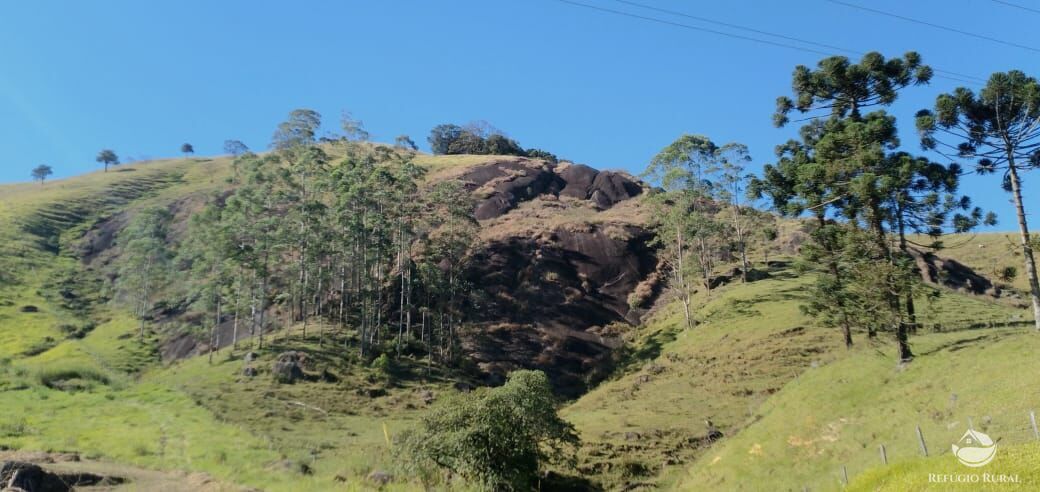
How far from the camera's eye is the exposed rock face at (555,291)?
252 ft

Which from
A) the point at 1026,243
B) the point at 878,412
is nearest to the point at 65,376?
the point at 878,412

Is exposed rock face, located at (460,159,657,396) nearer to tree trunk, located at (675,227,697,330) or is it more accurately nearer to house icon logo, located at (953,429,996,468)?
tree trunk, located at (675,227,697,330)

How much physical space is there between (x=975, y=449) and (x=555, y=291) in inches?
2759

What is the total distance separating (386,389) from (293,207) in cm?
3892

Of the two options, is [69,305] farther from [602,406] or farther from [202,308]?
[602,406]

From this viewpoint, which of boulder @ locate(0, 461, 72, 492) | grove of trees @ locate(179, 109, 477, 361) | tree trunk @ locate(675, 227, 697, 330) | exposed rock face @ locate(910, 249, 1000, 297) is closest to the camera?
boulder @ locate(0, 461, 72, 492)

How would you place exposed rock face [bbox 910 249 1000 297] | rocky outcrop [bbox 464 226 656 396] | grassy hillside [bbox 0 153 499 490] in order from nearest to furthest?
grassy hillside [bbox 0 153 499 490] < rocky outcrop [bbox 464 226 656 396] < exposed rock face [bbox 910 249 1000 297]

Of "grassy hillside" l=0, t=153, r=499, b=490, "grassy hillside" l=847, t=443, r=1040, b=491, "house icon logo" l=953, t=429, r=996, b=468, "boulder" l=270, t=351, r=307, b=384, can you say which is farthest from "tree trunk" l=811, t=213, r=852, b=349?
"boulder" l=270, t=351, r=307, b=384

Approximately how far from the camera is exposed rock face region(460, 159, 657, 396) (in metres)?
76.7

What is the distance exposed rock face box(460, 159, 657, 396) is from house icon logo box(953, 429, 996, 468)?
4996 centimetres

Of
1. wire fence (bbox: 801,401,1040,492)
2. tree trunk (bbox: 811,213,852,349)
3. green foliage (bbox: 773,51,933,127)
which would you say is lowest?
wire fence (bbox: 801,401,1040,492)

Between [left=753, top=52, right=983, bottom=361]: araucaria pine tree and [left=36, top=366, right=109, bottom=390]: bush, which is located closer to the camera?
[left=753, top=52, right=983, bottom=361]: araucaria pine tree

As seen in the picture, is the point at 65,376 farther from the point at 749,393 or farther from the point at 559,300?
the point at 749,393

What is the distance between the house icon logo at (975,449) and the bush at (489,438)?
75.0ft
